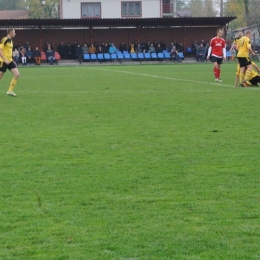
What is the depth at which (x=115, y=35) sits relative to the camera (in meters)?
57.4

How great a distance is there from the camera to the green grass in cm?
507

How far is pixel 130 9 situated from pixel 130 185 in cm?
6314

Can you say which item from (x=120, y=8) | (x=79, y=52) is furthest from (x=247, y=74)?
(x=120, y=8)

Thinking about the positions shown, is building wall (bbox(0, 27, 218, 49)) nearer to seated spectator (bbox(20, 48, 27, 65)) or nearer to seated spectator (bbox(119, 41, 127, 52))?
seated spectator (bbox(119, 41, 127, 52))

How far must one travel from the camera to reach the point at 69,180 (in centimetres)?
725

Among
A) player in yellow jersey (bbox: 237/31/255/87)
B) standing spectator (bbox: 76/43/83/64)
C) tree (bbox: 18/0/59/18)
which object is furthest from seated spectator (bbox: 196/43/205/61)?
tree (bbox: 18/0/59/18)

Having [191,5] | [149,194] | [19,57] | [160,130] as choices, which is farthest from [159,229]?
[191,5]

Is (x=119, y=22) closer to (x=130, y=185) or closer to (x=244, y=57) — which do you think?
(x=244, y=57)

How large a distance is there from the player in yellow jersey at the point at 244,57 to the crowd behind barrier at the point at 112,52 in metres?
31.5

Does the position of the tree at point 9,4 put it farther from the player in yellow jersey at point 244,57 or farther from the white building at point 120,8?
the player in yellow jersey at point 244,57

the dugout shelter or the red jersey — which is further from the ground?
the dugout shelter

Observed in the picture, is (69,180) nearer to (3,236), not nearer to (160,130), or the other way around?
(3,236)

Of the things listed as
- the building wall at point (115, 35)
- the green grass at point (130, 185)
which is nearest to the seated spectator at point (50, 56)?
the building wall at point (115, 35)

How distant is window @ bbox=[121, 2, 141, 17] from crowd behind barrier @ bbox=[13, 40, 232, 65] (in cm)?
1462
